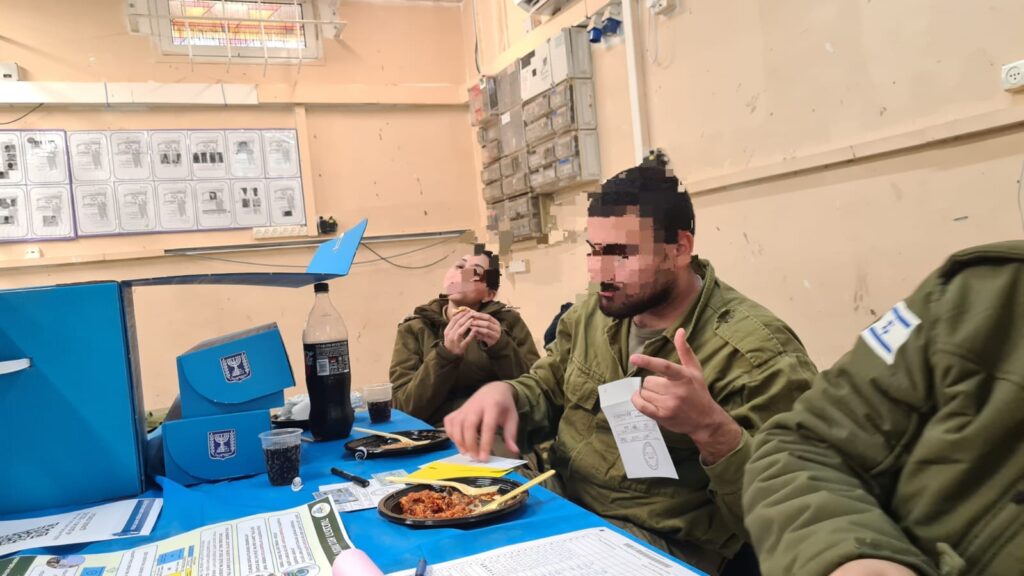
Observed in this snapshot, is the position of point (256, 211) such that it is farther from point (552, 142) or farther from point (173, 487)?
point (173, 487)

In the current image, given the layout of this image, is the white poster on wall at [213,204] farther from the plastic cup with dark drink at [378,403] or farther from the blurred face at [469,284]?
the plastic cup with dark drink at [378,403]

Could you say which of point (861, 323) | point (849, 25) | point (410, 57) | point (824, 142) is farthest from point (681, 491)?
point (410, 57)

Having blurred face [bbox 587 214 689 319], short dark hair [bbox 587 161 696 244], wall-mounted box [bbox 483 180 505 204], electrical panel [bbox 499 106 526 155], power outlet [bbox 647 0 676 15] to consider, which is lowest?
blurred face [bbox 587 214 689 319]

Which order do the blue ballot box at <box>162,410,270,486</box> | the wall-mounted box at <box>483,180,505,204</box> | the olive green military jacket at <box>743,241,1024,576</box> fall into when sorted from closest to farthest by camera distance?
the olive green military jacket at <box>743,241,1024,576</box> → the blue ballot box at <box>162,410,270,486</box> → the wall-mounted box at <box>483,180,505,204</box>

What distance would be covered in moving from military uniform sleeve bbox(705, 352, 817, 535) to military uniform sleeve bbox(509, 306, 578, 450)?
452mm

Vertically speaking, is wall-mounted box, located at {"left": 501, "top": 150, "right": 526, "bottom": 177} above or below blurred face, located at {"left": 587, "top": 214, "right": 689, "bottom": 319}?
above

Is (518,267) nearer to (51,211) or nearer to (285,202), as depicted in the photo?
(285,202)

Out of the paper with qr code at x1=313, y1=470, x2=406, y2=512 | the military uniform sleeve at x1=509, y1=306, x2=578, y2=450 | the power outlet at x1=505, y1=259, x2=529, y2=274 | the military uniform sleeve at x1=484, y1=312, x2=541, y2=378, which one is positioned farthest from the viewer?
the power outlet at x1=505, y1=259, x2=529, y2=274

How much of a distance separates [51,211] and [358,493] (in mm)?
3307

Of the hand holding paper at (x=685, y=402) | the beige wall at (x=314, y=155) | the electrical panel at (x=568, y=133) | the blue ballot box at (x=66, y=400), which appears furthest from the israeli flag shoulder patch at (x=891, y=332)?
the beige wall at (x=314, y=155)

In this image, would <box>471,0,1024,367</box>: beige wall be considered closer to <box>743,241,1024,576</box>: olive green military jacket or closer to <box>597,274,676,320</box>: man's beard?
<box>597,274,676,320</box>: man's beard

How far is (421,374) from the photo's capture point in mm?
2184

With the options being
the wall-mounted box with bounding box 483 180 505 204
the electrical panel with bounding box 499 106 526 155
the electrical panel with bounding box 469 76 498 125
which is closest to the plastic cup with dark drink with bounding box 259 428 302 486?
the electrical panel with bounding box 499 106 526 155

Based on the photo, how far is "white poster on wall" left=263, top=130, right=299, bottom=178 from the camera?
391 centimetres
